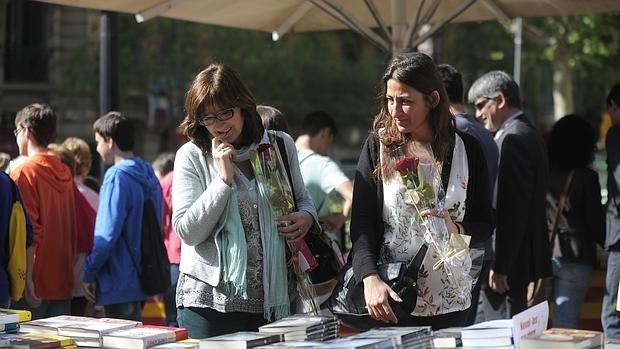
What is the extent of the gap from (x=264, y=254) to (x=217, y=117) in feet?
1.85

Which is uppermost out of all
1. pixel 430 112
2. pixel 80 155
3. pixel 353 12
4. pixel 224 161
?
pixel 353 12

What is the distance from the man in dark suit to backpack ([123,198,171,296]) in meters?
2.02

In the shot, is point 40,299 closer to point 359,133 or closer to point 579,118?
point 579,118

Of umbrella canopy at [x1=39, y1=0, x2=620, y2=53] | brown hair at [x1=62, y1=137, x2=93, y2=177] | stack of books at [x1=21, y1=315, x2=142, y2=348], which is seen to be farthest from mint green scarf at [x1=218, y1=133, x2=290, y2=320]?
brown hair at [x1=62, y1=137, x2=93, y2=177]

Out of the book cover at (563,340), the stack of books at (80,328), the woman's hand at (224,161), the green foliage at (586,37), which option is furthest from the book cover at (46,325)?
the green foliage at (586,37)

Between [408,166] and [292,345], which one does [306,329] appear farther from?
[408,166]

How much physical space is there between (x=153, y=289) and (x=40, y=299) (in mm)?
727

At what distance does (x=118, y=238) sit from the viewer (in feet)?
21.9

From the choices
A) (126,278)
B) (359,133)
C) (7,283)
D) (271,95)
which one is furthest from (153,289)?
(359,133)

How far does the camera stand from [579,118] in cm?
727

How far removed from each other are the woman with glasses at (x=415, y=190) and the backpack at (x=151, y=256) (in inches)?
113

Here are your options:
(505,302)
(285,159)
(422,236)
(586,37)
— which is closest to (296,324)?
(422,236)

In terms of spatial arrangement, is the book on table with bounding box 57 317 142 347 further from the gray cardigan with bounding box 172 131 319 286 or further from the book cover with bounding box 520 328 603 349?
the book cover with bounding box 520 328 603 349

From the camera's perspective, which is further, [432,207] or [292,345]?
[432,207]
